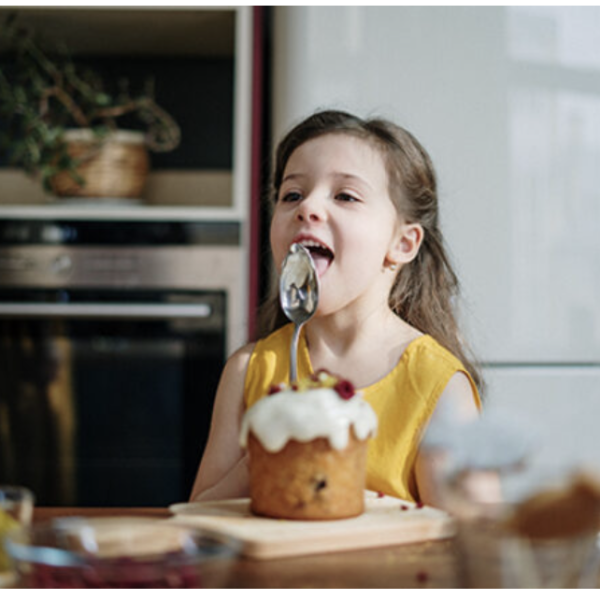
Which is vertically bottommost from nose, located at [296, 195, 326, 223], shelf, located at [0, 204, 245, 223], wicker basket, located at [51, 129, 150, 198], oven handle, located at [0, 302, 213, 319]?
oven handle, located at [0, 302, 213, 319]

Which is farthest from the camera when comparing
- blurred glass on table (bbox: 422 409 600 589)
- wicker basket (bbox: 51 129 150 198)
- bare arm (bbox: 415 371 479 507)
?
wicker basket (bbox: 51 129 150 198)

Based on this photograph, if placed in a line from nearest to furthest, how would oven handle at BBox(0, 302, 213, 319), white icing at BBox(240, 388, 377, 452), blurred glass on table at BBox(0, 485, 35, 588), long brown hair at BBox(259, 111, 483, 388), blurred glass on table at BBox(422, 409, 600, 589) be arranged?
blurred glass on table at BBox(422, 409, 600, 589) → blurred glass on table at BBox(0, 485, 35, 588) → white icing at BBox(240, 388, 377, 452) → long brown hair at BBox(259, 111, 483, 388) → oven handle at BBox(0, 302, 213, 319)

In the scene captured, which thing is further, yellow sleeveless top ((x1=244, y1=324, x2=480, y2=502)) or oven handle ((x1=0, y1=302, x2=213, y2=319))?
oven handle ((x1=0, y1=302, x2=213, y2=319))

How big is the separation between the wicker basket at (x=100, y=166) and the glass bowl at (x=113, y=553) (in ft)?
5.67

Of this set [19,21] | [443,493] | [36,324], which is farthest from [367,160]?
[19,21]

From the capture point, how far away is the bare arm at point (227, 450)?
111 cm

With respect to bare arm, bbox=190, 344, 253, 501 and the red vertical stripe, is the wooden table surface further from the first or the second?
the red vertical stripe

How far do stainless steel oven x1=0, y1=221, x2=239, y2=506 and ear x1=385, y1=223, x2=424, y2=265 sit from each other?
2.99 feet

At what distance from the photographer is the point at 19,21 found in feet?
7.96

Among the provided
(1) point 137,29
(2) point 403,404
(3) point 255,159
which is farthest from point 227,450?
(1) point 137,29

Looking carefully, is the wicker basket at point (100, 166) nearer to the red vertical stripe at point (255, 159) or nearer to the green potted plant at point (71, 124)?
the green potted plant at point (71, 124)

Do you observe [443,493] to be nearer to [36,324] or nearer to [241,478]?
[241,478]

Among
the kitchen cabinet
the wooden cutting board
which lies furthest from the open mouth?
the kitchen cabinet

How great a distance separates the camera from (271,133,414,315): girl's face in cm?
119
